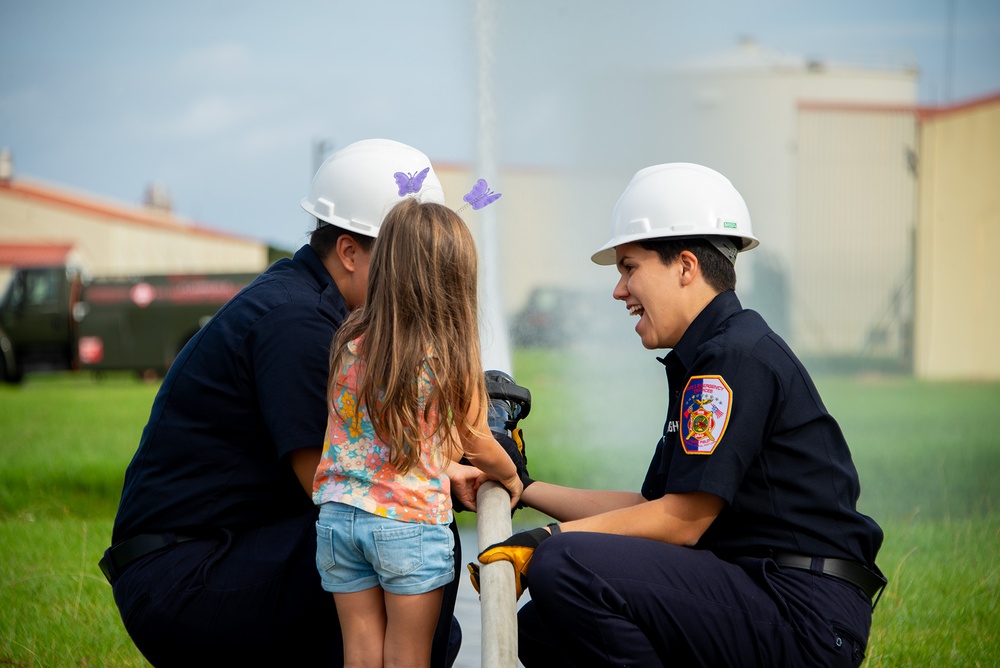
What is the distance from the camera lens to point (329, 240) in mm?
3176

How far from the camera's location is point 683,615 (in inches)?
105

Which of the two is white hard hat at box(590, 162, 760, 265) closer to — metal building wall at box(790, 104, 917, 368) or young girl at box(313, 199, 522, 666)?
young girl at box(313, 199, 522, 666)

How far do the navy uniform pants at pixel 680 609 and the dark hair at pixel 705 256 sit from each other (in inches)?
30.1

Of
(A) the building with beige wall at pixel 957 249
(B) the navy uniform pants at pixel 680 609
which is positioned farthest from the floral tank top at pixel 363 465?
(A) the building with beige wall at pixel 957 249

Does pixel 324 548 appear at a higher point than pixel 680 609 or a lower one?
higher

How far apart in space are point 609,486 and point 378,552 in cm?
521

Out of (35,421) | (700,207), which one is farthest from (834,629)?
(35,421)

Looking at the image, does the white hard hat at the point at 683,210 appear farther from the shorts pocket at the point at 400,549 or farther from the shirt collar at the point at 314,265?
the shorts pocket at the point at 400,549

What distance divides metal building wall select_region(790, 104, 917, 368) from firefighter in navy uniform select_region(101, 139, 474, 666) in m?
19.5

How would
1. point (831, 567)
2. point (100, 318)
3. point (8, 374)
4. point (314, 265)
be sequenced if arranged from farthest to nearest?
point (8, 374) → point (100, 318) → point (314, 265) → point (831, 567)

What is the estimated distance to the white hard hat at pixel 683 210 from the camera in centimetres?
302

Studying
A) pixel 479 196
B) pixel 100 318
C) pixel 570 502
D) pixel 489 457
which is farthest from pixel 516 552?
pixel 100 318

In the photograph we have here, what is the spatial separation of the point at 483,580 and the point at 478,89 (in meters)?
7.18

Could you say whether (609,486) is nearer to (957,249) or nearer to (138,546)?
(138,546)
